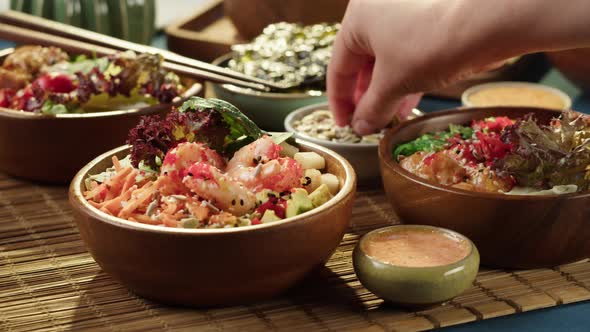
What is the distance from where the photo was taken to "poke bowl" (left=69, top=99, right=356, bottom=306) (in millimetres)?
1790

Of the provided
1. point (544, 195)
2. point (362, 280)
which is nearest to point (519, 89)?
point (544, 195)

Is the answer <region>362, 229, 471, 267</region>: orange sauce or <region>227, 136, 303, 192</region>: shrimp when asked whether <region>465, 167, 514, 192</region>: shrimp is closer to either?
<region>362, 229, 471, 267</region>: orange sauce

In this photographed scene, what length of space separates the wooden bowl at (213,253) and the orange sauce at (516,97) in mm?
1432

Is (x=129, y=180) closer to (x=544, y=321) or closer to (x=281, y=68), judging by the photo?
(x=544, y=321)

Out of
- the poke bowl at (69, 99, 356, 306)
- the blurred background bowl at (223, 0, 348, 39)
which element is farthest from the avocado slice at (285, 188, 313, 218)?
the blurred background bowl at (223, 0, 348, 39)

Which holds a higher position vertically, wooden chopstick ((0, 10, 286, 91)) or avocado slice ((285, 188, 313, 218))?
avocado slice ((285, 188, 313, 218))

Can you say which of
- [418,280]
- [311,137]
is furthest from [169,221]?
[311,137]

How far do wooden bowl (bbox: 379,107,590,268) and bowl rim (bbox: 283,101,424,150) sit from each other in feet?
1.16

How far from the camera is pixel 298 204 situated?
6.20 feet

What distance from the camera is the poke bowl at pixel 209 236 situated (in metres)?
1.79

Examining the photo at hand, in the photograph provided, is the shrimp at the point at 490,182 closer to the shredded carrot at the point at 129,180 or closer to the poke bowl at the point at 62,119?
the shredded carrot at the point at 129,180

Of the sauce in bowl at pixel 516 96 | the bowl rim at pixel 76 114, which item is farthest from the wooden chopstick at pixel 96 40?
the sauce in bowl at pixel 516 96

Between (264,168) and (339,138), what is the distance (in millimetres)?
770

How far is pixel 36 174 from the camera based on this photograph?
2.64 metres
